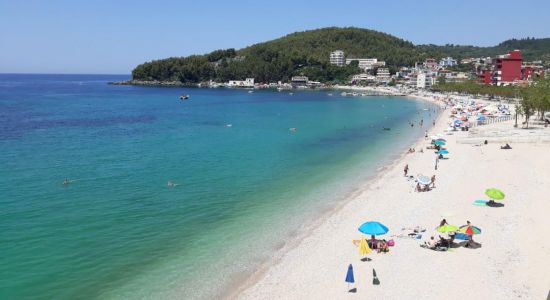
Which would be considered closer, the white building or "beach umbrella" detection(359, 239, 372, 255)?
"beach umbrella" detection(359, 239, 372, 255)

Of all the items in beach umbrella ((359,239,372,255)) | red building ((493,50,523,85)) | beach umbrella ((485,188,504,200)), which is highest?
red building ((493,50,523,85))

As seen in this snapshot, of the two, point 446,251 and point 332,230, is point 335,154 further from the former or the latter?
point 446,251

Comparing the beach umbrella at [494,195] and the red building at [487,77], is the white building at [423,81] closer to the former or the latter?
the red building at [487,77]

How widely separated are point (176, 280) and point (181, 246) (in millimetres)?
3513

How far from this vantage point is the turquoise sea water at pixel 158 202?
60.3 ft

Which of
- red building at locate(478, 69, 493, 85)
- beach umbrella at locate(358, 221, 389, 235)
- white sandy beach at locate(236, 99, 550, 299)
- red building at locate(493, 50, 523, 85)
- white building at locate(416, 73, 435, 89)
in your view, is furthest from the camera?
white building at locate(416, 73, 435, 89)

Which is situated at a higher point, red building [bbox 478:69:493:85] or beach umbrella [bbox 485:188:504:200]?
red building [bbox 478:69:493:85]

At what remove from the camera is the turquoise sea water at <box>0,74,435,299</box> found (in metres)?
18.4

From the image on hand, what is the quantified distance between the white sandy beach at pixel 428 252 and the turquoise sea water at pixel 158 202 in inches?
69.8

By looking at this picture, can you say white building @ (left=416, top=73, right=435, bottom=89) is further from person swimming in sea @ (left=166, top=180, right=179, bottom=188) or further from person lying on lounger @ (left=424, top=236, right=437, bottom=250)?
person lying on lounger @ (left=424, top=236, right=437, bottom=250)

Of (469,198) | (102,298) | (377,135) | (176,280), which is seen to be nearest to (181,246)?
(176,280)

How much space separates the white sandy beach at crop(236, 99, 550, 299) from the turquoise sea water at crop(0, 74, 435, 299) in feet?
5.81

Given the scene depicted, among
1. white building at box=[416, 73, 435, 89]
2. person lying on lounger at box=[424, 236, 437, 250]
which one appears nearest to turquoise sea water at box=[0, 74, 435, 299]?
person lying on lounger at box=[424, 236, 437, 250]

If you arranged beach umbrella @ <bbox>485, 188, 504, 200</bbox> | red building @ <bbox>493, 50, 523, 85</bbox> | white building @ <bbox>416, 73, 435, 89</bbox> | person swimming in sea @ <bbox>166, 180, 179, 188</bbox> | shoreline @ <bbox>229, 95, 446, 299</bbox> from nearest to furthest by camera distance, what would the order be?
shoreline @ <bbox>229, 95, 446, 299</bbox> < beach umbrella @ <bbox>485, 188, 504, 200</bbox> < person swimming in sea @ <bbox>166, 180, 179, 188</bbox> < red building @ <bbox>493, 50, 523, 85</bbox> < white building @ <bbox>416, 73, 435, 89</bbox>
